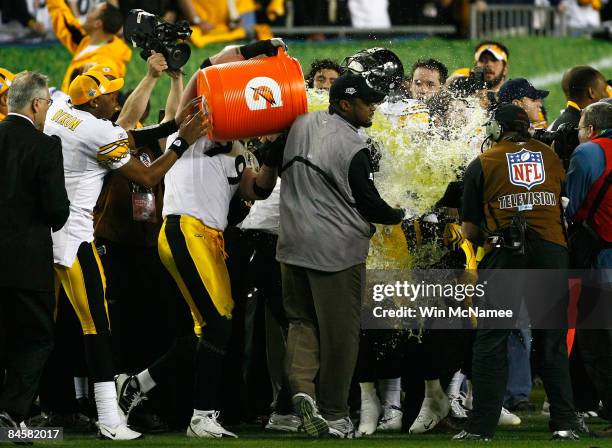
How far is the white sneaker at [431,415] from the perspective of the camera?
771 centimetres

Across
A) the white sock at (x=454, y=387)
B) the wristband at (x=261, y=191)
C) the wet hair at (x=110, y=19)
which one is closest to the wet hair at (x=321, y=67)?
the wristband at (x=261, y=191)

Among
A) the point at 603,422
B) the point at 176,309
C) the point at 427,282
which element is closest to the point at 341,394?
the point at 427,282

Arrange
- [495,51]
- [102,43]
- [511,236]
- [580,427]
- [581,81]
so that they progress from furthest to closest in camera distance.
Result: 1. [102,43]
2. [495,51]
3. [581,81]
4. [580,427]
5. [511,236]

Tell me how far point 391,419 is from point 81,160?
2.40 m

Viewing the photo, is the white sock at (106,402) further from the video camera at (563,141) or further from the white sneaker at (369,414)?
the video camera at (563,141)

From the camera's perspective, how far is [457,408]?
8.02 meters

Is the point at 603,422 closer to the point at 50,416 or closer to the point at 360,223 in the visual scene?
the point at 360,223

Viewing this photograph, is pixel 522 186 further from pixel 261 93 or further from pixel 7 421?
pixel 7 421

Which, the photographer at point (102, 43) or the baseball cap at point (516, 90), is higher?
the photographer at point (102, 43)

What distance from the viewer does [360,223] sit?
7188 millimetres

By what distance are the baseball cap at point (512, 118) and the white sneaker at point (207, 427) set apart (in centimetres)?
229

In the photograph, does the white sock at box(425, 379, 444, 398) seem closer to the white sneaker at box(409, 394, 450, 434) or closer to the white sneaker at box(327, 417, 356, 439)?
the white sneaker at box(409, 394, 450, 434)

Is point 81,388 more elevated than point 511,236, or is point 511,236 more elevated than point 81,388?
point 511,236

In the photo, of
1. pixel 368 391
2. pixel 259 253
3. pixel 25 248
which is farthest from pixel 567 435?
pixel 25 248
